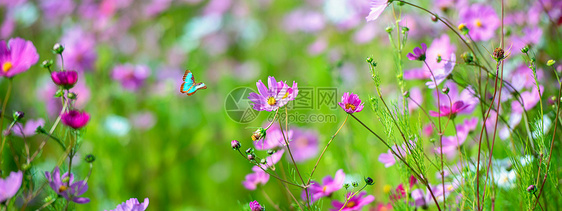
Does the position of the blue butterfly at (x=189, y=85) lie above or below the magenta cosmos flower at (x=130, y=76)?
below

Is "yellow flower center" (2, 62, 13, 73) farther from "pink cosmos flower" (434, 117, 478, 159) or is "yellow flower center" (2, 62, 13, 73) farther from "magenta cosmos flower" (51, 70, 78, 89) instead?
"pink cosmos flower" (434, 117, 478, 159)

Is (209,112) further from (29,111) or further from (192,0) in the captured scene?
(29,111)

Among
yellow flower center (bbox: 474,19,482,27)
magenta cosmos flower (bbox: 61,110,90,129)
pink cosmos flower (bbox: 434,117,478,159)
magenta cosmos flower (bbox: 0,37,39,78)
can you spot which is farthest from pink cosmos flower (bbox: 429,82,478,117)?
magenta cosmos flower (bbox: 0,37,39,78)

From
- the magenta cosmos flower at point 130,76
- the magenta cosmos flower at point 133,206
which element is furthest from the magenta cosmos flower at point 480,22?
the magenta cosmos flower at point 130,76

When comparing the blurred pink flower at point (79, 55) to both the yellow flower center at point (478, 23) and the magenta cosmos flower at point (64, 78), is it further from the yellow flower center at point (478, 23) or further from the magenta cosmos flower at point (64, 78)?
the yellow flower center at point (478, 23)

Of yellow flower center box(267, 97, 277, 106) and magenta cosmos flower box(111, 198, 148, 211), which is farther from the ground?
yellow flower center box(267, 97, 277, 106)
